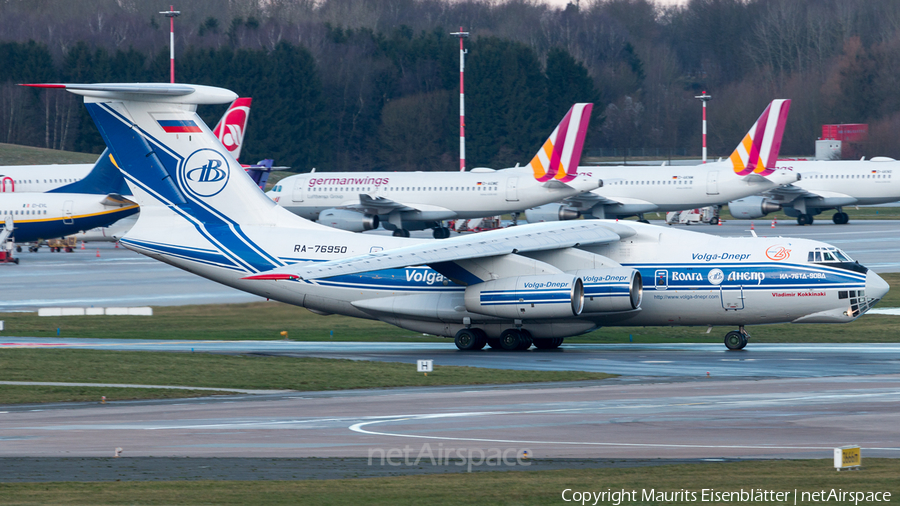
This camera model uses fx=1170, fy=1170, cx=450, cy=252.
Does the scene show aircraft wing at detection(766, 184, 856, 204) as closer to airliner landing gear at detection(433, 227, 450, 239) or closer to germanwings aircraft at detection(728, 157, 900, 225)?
germanwings aircraft at detection(728, 157, 900, 225)

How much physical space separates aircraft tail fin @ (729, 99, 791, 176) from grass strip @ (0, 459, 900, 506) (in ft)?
206

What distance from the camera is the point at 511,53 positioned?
435 ft

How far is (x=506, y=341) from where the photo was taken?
104 ft

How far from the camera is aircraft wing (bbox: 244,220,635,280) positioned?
27406 millimetres

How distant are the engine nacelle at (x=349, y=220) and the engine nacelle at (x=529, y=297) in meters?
38.2

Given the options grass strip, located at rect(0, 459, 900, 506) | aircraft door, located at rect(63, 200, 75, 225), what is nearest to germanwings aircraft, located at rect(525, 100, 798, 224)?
aircraft door, located at rect(63, 200, 75, 225)

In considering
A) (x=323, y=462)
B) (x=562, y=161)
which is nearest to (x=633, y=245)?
(x=323, y=462)

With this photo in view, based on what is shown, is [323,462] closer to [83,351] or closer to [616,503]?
[616,503]

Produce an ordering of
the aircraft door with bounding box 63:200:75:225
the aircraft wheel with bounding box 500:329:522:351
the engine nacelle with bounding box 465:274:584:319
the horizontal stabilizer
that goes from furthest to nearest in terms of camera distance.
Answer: the aircraft door with bounding box 63:200:75:225 → the aircraft wheel with bounding box 500:329:522:351 → the horizontal stabilizer → the engine nacelle with bounding box 465:274:584:319

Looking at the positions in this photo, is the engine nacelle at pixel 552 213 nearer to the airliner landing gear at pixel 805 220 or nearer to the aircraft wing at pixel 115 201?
the airliner landing gear at pixel 805 220

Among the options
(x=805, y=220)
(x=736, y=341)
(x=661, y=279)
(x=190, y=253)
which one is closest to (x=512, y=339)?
(x=661, y=279)

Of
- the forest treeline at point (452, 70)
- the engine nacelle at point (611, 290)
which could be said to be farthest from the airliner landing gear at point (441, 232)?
the forest treeline at point (452, 70)

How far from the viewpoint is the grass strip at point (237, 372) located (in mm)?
24406

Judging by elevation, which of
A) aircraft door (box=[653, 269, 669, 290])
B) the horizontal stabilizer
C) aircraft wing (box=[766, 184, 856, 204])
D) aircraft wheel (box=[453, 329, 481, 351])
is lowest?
aircraft wheel (box=[453, 329, 481, 351])
